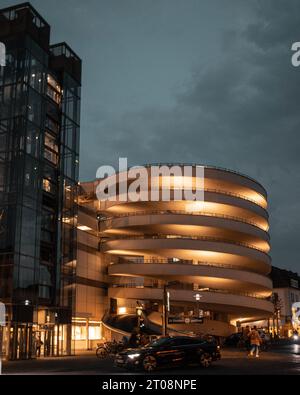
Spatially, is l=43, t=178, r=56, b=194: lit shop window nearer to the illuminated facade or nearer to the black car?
the illuminated facade

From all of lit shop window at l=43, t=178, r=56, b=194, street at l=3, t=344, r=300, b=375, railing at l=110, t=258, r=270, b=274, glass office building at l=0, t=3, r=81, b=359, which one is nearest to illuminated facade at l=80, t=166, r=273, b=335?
railing at l=110, t=258, r=270, b=274

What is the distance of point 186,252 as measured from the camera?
6025cm

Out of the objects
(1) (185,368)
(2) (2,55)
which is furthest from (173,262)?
(1) (185,368)

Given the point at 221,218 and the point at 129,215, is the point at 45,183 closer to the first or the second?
the point at 129,215

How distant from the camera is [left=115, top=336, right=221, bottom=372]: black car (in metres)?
24.8

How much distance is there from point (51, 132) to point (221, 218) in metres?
23.9

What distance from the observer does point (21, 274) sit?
1558 inches

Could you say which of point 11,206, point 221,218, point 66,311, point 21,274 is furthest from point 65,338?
point 221,218

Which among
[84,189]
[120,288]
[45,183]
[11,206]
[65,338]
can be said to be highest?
[84,189]

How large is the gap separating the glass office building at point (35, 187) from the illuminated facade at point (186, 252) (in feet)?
45.4

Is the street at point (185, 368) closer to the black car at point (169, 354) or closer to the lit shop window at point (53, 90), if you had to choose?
the black car at point (169, 354)

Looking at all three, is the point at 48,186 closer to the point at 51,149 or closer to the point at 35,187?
the point at 35,187

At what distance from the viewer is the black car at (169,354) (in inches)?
977

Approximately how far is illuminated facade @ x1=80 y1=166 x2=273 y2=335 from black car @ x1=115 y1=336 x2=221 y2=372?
31.6 meters
